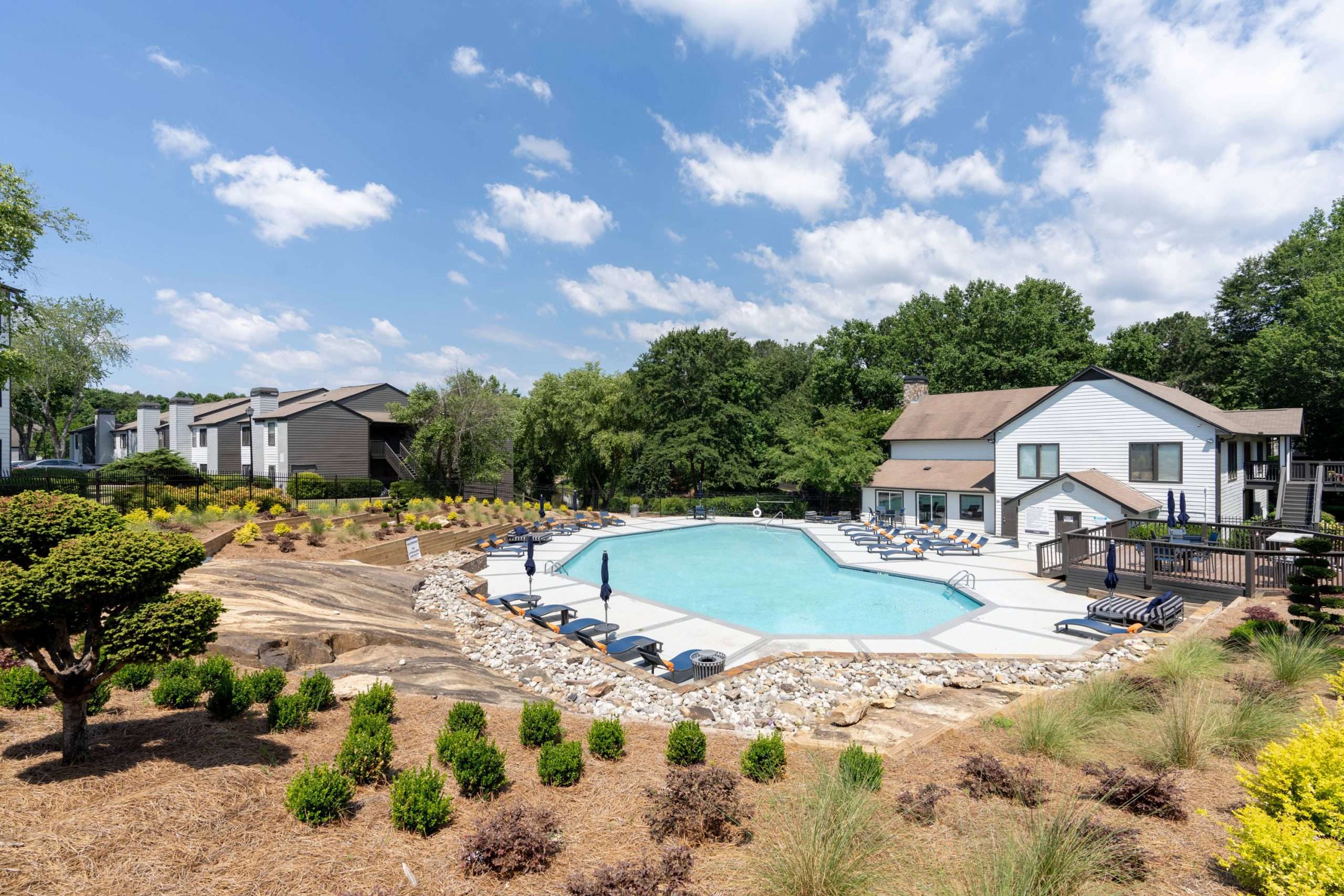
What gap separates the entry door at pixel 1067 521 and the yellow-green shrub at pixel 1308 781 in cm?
2079

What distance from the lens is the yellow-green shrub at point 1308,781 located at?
3.84 m

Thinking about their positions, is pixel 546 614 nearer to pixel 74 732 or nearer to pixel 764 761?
pixel 764 761

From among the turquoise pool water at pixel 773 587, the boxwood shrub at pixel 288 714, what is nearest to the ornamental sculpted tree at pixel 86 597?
the boxwood shrub at pixel 288 714

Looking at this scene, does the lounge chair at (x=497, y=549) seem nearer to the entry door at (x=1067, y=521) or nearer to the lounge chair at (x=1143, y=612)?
the lounge chair at (x=1143, y=612)

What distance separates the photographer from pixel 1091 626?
1277cm

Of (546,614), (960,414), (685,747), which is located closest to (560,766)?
(685,747)

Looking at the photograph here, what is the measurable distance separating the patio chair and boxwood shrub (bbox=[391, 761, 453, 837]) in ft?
31.8

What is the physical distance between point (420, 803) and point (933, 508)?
30.2 meters

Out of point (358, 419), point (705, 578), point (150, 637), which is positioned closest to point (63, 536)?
point (150, 637)

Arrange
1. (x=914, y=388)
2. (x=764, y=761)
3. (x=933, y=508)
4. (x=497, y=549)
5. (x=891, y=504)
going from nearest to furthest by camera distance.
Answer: (x=764, y=761)
(x=497, y=549)
(x=933, y=508)
(x=891, y=504)
(x=914, y=388)

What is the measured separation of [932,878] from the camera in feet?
12.4

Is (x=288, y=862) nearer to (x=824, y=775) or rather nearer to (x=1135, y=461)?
(x=824, y=775)

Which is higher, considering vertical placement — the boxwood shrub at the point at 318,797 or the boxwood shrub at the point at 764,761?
the boxwood shrub at the point at 318,797

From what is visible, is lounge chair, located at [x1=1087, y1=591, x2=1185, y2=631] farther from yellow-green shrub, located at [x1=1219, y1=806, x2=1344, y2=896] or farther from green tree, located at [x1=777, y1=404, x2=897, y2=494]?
green tree, located at [x1=777, y1=404, x2=897, y2=494]
